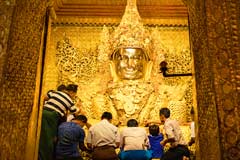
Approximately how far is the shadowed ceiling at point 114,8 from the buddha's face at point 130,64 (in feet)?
3.72

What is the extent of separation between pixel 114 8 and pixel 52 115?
13.6 feet

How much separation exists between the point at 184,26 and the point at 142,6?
126 cm

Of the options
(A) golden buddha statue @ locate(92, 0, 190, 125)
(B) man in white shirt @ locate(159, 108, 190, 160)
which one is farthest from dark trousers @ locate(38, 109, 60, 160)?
(A) golden buddha statue @ locate(92, 0, 190, 125)

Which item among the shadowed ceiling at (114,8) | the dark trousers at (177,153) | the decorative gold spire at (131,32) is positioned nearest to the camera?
the dark trousers at (177,153)

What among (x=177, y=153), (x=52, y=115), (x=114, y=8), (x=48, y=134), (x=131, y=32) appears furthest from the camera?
(x=114, y=8)

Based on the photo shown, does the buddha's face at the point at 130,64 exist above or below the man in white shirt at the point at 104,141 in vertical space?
above

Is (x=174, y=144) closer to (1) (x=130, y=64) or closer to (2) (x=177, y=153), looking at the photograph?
(2) (x=177, y=153)

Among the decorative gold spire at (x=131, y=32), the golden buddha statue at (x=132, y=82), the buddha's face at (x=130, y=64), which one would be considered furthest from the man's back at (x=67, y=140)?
the decorative gold spire at (x=131, y=32)

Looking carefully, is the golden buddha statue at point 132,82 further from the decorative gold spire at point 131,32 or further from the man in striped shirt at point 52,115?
the man in striped shirt at point 52,115

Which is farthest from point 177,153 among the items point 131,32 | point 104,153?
point 131,32

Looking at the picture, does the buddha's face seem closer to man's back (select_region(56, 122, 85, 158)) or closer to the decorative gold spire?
the decorative gold spire

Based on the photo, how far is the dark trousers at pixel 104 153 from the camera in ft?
13.9

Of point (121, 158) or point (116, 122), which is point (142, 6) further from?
point (121, 158)

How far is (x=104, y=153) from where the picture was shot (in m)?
4.26
